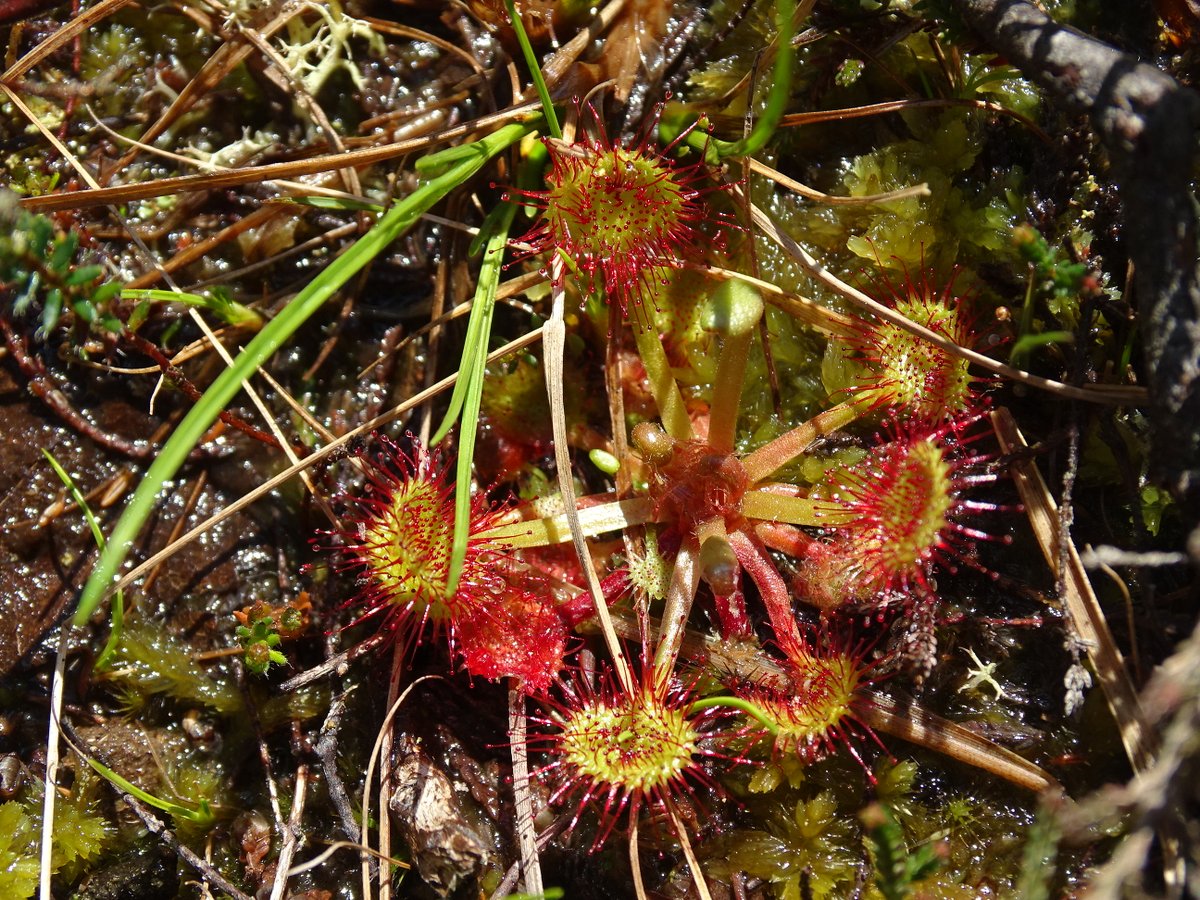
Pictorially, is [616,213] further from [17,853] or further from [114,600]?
[17,853]

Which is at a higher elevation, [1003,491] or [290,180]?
[290,180]

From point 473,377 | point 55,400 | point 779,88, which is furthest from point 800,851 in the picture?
point 55,400

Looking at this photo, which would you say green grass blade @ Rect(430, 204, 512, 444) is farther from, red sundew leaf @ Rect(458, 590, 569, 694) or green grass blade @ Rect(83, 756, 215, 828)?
green grass blade @ Rect(83, 756, 215, 828)

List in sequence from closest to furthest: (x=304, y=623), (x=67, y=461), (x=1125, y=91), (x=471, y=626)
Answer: (x=1125, y=91)
(x=471, y=626)
(x=304, y=623)
(x=67, y=461)

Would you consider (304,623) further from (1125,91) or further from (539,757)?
(1125,91)

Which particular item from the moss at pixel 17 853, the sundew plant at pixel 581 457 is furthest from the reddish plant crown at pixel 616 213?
the moss at pixel 17 853

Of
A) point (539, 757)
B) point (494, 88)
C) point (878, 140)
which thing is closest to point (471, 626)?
point (539, 757)
